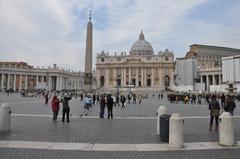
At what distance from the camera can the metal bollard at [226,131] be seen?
8234 mm

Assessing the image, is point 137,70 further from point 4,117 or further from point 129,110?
point 4,117

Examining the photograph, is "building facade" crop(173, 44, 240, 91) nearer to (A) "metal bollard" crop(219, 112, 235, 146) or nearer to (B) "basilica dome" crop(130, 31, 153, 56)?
(B) "basilica dome" crop(130, 31, 153, 56)

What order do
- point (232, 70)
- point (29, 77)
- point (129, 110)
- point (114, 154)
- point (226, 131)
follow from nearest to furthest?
point (114, 154)
point (226, 131)
point (129, 110)
point (232, 70)
point (29, 77)

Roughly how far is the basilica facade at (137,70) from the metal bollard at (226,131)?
4357 inches

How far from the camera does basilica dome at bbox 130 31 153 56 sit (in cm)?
13250

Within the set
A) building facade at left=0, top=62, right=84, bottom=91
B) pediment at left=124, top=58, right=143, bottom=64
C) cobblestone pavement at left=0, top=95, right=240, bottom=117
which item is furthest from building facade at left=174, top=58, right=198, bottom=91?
pediment at left=124, top=58, right=143, bottom=64

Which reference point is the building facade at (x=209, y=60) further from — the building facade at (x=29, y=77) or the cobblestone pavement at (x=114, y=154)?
the cobblestone pavement at (x=114, y=154)

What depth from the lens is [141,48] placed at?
437ft

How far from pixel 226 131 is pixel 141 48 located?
126 m

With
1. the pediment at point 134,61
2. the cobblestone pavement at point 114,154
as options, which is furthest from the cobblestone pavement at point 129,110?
the pediment at point 134,61

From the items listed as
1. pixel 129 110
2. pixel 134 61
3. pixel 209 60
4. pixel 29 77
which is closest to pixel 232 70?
pixel 129 110

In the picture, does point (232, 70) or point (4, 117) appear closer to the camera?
point (4, 117)

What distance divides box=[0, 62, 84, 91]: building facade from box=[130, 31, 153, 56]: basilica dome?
3449 centimetres

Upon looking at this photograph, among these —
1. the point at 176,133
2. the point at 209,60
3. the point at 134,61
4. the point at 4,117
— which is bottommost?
the point at 176,133
